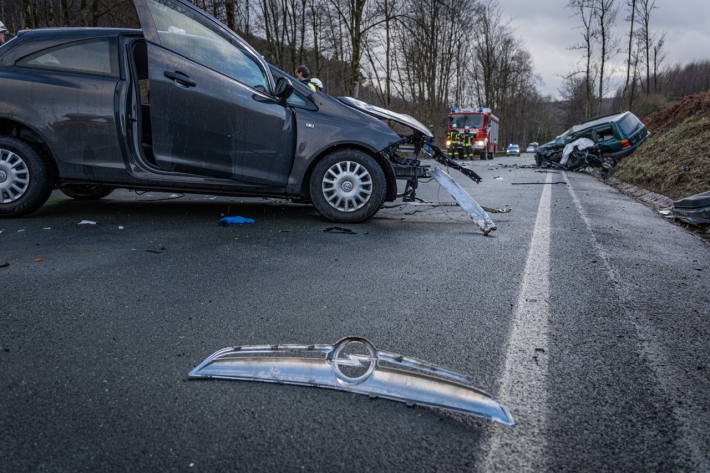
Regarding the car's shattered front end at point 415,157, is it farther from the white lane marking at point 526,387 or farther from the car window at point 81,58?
the car window at point 81,58

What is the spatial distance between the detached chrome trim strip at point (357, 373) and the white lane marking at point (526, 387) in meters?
0.07

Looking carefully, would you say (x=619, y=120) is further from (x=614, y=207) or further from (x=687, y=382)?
(x=687, y=382)

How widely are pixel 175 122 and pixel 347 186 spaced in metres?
1.81

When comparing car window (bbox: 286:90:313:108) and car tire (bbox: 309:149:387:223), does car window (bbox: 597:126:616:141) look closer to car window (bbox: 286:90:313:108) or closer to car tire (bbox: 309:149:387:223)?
car tire (bbox: 309:149:387:223)

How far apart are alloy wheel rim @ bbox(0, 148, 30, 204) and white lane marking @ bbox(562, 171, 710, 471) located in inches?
215

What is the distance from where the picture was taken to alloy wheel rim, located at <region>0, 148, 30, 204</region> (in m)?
4.96

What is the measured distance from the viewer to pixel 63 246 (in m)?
4.03

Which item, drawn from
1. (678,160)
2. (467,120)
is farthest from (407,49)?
(678,160)

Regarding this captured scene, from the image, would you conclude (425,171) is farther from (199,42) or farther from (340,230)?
(199,42)

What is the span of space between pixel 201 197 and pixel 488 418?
6462mm

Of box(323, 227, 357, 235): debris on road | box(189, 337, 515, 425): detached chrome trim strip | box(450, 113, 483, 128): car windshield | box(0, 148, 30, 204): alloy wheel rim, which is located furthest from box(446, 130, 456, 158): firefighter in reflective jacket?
box(189, 337, 515, 425): detached chrome trim strip

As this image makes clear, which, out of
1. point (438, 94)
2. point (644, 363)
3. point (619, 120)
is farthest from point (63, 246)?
point (438, 94)

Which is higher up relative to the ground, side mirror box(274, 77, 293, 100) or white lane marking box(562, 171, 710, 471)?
side mirror box(274, 77, 293, 100)

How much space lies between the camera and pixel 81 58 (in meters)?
4.90
